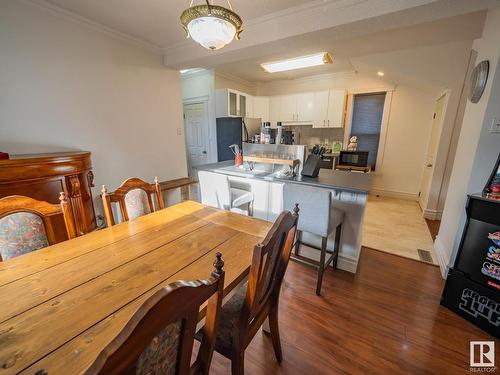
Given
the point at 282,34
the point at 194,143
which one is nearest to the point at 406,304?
the point at 282,34

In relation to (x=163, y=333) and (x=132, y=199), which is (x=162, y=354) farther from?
(x=132, y=199)

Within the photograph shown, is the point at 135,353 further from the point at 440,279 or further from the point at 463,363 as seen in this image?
the point at 440,279

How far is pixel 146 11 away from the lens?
86.5 inches

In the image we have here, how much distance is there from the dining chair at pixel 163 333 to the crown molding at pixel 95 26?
10.6 feet

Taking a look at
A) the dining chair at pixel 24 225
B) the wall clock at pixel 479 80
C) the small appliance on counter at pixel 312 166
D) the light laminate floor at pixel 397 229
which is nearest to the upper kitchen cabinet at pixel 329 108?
the light laminate floor at pixel 397 229

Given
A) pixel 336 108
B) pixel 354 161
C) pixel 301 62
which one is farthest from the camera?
pixel 336 108

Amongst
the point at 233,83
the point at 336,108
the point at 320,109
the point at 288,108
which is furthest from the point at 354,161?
the point at 233,83

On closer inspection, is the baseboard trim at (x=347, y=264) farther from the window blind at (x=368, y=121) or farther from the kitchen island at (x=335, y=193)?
the window blind at (x=368, y=121)

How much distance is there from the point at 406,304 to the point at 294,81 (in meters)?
4.95

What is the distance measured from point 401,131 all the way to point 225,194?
4119 mm

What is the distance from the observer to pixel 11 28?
6.48 ft

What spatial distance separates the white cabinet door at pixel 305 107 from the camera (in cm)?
479

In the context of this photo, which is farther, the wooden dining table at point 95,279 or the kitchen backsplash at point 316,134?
the kitchen backsplash at point 316,134

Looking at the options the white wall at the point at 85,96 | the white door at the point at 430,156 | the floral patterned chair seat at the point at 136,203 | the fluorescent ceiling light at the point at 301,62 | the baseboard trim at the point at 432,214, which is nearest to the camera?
the floral patterned chair seat at the point at 136,203
